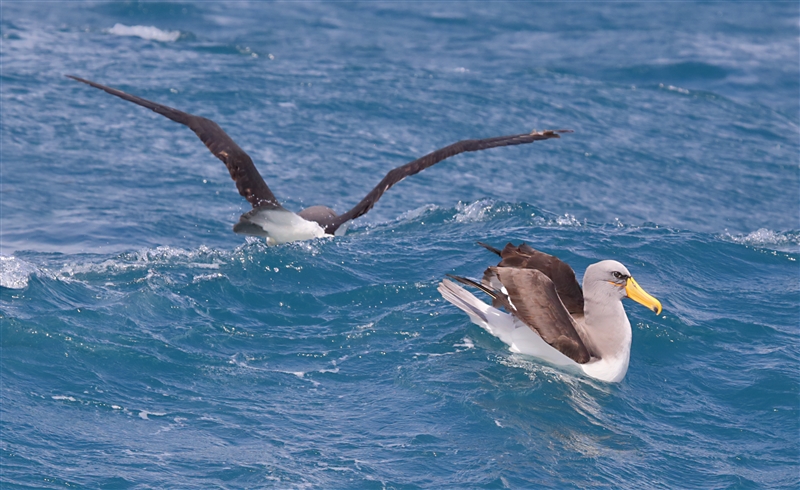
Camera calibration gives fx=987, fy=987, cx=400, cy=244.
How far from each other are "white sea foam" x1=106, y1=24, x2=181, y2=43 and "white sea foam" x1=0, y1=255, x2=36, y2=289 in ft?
48.5

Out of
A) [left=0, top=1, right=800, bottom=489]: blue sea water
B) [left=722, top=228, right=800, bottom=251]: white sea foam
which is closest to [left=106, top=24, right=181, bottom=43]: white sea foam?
[left=0, top=1, right=800, bottom=489]: blue sea water

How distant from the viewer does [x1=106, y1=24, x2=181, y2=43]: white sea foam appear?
26.0 meters

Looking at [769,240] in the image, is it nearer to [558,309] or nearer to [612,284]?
[612,284]

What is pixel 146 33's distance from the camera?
86.1 ft

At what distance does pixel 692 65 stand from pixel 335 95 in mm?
10979

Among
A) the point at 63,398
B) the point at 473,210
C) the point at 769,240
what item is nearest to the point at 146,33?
the point at 473,210

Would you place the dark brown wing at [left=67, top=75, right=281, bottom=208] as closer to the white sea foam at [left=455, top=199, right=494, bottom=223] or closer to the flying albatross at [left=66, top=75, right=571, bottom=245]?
the flying albatross at [left=66, top=75, right=571, bottom=245]

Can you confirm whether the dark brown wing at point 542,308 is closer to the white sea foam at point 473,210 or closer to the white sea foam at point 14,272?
the white sea foam at point 14,272

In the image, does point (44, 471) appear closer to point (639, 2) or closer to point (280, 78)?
point (280, 78)

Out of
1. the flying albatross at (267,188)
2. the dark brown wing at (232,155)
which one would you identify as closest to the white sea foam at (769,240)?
the flying albatross at (267,188)

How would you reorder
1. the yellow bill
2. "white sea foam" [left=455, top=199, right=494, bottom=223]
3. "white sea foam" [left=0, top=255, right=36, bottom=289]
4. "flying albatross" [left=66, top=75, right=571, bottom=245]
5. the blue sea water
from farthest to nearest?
"white sea foam" [left=455, top=199, right=494, bottom=223], "flying albatross" [left=66, top=75, right=571, bottom=245], "white sea foam" [left=0, top=255, right=36, bottom=289], the yellow bill, the blue sea water

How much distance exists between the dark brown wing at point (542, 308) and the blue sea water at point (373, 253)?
0.62 m

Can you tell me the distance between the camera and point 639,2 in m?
35.7

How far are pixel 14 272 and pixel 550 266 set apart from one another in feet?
21.2
